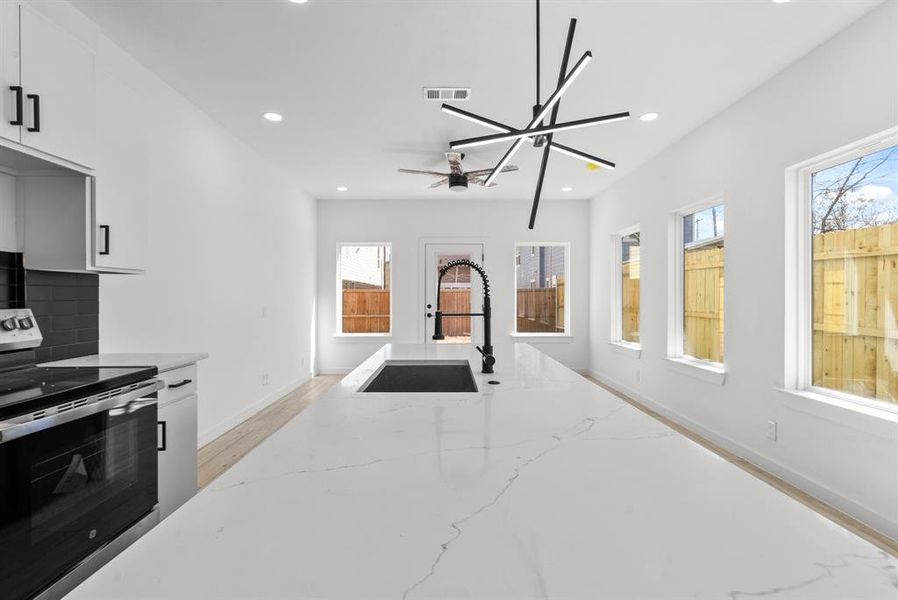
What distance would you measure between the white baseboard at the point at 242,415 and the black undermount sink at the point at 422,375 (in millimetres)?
2144

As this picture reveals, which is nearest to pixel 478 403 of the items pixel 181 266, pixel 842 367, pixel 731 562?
pixel 731 562

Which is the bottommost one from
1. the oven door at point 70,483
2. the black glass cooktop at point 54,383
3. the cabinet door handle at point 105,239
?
the oven door at point 70,483

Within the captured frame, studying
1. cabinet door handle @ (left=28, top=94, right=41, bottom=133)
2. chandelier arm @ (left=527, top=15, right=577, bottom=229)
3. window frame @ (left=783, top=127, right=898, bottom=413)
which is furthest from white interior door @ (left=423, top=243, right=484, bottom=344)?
cabinet door handle @ (left=28, top=94, right=41, bottom=133)

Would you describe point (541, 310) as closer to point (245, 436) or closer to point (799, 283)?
point (799, 283)

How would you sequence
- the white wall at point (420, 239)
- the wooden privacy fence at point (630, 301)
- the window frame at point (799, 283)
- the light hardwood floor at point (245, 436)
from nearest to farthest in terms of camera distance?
1. the window frame at point (799, 283)
2. the light hardwood floor at point (245, 436)
3. the wooden privacy fence at point (630, 301)
4. the white wall at point (420, 239)

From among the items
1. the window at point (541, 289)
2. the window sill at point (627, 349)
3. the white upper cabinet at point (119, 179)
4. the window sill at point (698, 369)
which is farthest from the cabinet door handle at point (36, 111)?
the window at point (541, 289)

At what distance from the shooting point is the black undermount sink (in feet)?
6.81

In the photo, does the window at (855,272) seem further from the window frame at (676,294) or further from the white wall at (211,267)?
the white wall at (211,267)

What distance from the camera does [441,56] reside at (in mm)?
2701

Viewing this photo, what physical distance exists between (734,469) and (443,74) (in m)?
2.80

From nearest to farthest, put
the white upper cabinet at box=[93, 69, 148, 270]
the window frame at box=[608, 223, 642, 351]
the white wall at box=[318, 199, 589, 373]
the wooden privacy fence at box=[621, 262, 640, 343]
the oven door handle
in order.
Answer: the oven door handle
the white upper cabinet at box=[93, 69, 148, 270]
the wooden privacy fence at box=[621, 262, 640, 343]
the window frame at box=[608, 223, 642, 351]
the white wall at box=[318, 199, 589, 373]

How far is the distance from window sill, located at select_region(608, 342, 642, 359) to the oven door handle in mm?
4496

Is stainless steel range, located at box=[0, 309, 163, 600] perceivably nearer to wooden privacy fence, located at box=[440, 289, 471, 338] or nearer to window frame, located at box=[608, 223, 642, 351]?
wooden privacy fence, located at box=[440, 289, 471, 338]

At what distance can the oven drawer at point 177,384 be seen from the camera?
2.12 m
